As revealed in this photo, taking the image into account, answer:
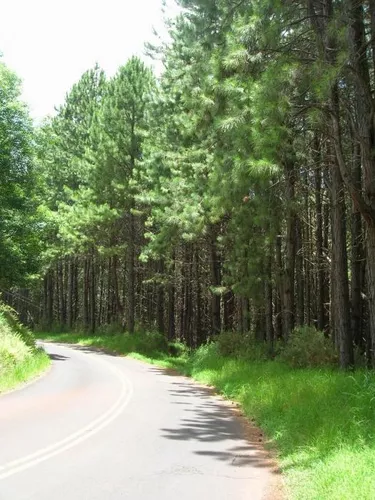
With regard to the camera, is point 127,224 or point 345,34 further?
point 127,224

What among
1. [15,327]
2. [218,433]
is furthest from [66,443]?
[15,327]

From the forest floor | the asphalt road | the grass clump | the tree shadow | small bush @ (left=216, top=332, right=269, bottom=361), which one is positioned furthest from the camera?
small bush @ (left=216, top=332, right=269, bottom=361)

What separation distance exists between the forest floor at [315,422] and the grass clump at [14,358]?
20.3 feet

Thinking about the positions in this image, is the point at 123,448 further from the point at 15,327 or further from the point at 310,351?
the point at 15,327

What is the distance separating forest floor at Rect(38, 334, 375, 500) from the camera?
19.2 ft

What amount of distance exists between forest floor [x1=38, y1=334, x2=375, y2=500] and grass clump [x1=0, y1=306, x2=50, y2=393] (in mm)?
6185

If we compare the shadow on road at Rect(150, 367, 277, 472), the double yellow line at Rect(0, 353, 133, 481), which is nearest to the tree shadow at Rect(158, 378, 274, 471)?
the shadow on road at Rect(150, 367, 277, 472)

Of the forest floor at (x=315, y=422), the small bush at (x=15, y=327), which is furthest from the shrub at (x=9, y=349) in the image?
the forest floor at (x=315, y=422)

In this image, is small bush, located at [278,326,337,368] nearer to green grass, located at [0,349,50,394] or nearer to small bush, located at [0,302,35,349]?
green grass, located at [0,349,50,394]

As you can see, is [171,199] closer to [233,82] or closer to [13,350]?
[13,350]

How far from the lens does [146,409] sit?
11.9 meters

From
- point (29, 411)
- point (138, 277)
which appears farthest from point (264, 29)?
point (138, 277)

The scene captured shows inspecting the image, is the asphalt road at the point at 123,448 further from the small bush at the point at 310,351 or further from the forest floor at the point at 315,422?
the small bush at the point at 310,351

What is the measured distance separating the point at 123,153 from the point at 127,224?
15.3 ft
